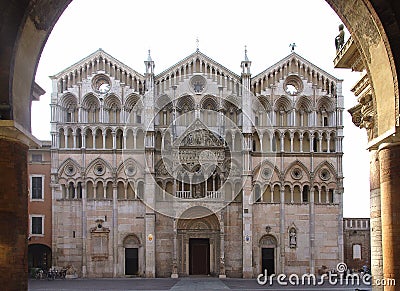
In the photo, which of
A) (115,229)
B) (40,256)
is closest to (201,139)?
(115,229)

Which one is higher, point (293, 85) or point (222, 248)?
point (293, 85)

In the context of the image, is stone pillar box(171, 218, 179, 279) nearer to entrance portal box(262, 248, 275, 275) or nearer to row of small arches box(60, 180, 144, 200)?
row of small arches box(60, 180, 144, 200)

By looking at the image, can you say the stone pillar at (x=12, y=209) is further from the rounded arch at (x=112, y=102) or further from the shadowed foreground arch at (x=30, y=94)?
the rounded arch at (x=112, y=102)

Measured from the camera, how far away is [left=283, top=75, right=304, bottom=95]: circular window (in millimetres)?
44312

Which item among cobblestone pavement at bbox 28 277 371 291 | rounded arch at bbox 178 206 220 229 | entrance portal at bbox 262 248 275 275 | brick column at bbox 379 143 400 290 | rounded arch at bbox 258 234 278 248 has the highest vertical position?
brick column at bbox 379 143 400 290

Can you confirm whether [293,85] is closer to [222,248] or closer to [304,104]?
[304,104]

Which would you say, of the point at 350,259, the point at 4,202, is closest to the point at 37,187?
the point at 350,259

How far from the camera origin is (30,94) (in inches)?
470

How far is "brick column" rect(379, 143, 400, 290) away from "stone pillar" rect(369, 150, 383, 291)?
Answer: 2.26m

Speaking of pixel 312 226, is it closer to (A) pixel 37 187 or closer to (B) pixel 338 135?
(B) pixel 338 135

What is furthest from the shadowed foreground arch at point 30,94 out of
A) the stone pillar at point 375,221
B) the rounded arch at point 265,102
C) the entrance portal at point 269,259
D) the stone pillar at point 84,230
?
the stone pillar at point 84,230

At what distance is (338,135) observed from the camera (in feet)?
143

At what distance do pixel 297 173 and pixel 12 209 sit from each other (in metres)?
34.2

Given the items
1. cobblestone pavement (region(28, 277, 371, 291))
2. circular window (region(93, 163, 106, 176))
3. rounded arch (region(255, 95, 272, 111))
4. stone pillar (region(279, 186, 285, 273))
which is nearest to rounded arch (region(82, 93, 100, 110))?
circular window (region(93, 163, 106, 176))
